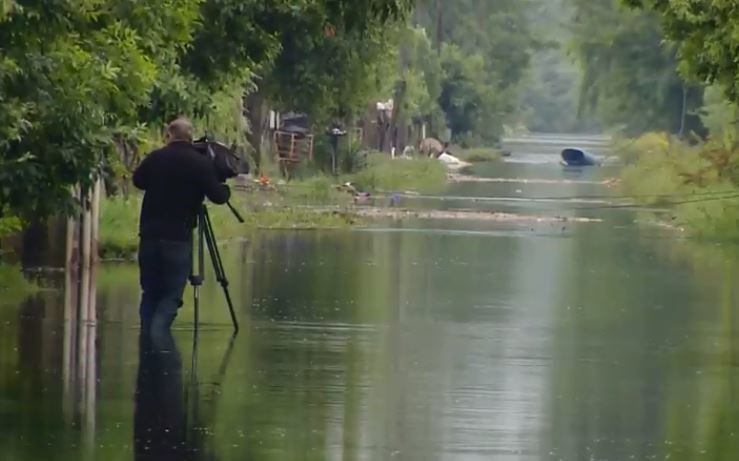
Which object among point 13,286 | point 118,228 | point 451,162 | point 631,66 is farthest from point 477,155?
point 13,286

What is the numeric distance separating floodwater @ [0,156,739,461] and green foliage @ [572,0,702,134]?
53.0 meters

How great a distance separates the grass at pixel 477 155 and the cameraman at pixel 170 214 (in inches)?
3305

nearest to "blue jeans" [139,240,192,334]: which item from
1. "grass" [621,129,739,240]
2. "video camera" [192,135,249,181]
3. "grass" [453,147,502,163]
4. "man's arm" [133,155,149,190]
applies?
"man's arm" [133,155,149,190]

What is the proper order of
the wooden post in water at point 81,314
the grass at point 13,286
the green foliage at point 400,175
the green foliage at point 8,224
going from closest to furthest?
the wooden post in water at point 81,314
the green foliage at point 8,224
the grass at point 13,286
the green foliage at point 400,175

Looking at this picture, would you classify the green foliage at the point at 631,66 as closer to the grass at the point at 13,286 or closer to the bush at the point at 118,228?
the bush at the point at 118,228

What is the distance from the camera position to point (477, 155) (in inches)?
4045

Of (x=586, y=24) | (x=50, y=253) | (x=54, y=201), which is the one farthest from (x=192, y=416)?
(x=586, y=24)

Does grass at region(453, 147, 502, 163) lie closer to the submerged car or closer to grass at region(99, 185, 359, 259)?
the submerged car

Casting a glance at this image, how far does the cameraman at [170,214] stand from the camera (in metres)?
15.7

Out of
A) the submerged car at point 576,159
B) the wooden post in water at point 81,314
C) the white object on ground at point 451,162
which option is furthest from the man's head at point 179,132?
the submerged car at point 576,159

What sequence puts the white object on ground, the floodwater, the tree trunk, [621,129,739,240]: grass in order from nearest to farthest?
the floodwater < [621,129,739,240]: grass < the tree trunk < the white object on ground

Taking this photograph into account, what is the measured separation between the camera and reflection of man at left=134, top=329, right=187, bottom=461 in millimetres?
10734

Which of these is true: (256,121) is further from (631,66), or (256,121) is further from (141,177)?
(141,177)

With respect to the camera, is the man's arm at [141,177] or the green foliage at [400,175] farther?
the green foliage at [400,175]
